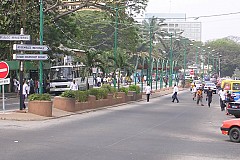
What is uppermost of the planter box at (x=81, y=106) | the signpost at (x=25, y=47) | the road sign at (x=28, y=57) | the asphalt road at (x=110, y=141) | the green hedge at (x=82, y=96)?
the signpost at (x=25, y=47)

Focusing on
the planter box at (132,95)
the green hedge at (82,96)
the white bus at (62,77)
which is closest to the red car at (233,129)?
the green hedge at (82,96)

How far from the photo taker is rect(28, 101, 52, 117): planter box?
24.1 meters

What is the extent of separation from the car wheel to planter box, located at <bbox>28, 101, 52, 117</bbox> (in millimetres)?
9894

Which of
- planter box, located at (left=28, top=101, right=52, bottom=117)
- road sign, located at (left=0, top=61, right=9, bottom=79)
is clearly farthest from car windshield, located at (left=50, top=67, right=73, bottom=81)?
road sign, located at (left=0, top=61, right=9, bottom=79)

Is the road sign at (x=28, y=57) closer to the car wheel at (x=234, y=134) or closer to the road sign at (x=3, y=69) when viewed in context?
the road sign at (x=3, y=69)

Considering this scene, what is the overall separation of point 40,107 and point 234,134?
10260 millimetres

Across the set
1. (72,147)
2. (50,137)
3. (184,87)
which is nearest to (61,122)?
(50,137)

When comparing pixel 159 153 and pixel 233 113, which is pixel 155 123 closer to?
pixel 233 113

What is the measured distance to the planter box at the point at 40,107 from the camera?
24062 mm

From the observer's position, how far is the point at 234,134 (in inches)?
687

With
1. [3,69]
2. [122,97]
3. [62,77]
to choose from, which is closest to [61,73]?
[62,77]

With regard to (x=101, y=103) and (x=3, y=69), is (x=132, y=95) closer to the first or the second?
(x=101, y=103)

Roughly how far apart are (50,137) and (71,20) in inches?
1390

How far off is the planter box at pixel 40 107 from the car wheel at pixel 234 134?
9.89 metres
